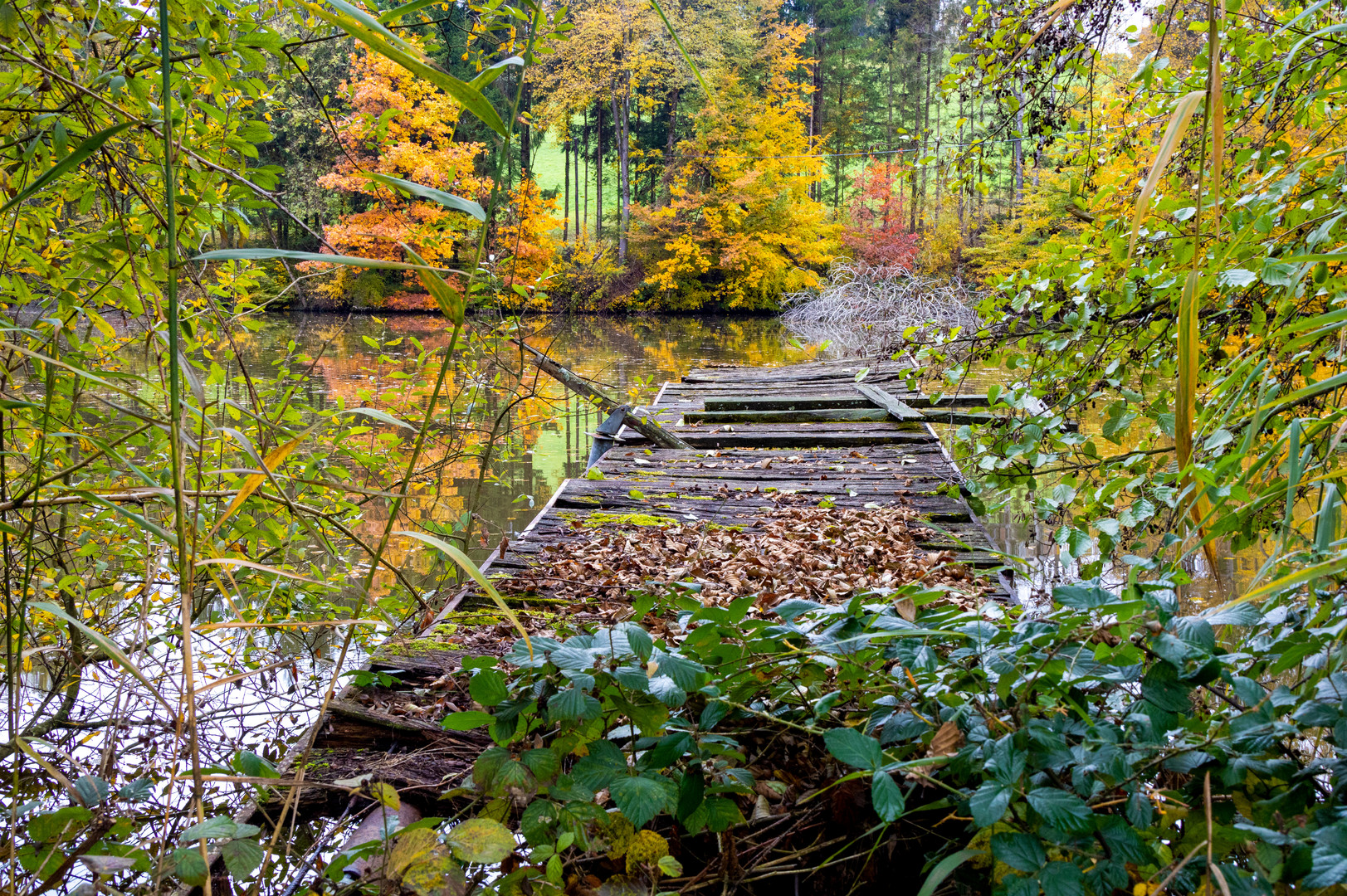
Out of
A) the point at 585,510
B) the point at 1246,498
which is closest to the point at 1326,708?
the point at 1246,498

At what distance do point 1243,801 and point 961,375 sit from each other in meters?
1.95

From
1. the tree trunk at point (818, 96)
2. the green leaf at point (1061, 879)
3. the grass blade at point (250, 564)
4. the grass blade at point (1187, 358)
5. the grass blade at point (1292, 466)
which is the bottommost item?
the green leaf at point (1061, 879)

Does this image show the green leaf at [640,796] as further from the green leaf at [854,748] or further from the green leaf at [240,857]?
the green leaf at [240,857]

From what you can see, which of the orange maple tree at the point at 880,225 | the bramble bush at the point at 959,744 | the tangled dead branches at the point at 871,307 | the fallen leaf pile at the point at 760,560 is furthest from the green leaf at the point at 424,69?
the orange maple tree at the point at 880,225

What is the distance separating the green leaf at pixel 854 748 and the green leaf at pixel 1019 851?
15cm

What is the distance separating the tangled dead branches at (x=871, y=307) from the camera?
1705cm

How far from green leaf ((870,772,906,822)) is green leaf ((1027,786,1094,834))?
0.15m

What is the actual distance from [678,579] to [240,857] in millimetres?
2267

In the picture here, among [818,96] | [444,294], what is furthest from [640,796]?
[818,96]

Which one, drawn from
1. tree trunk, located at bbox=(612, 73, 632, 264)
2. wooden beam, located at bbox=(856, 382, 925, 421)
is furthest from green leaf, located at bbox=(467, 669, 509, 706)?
tree trunk, located at bbox=(612, 73, 632, 264)

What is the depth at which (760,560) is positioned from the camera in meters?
3.46

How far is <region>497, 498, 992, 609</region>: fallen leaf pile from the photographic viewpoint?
122 inches

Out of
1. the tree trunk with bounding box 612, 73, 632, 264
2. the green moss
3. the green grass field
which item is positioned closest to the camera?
the green moss

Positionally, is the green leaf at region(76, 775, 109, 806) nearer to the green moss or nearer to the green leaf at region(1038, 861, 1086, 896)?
the green leaf at region(1038, 861, 1086, 896)
